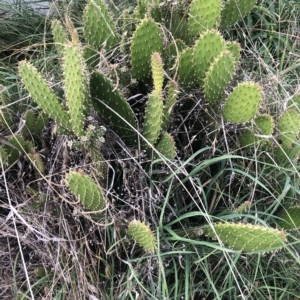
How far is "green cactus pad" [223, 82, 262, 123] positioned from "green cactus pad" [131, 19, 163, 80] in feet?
0.89

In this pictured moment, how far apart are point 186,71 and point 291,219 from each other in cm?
54

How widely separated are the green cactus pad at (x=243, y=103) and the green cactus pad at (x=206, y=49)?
0.40 ft

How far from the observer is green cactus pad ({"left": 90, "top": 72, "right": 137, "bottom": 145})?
4.23 ft

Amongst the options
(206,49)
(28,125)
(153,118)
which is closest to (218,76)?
(206,49)

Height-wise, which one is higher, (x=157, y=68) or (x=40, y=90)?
(x=157, y=68)

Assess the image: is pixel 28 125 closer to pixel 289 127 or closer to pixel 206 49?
pixel 206 49

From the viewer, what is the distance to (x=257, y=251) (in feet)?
3.82

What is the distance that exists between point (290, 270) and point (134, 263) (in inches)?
18.0

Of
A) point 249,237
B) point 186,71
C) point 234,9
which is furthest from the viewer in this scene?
point 234,9

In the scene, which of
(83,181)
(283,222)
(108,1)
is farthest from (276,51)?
(83,181)

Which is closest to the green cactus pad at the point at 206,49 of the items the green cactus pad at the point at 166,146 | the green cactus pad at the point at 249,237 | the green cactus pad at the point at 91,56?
the green cactus pad at the point at 166,146

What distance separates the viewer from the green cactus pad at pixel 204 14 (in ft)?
4.68

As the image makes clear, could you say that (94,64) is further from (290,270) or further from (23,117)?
(290,270)

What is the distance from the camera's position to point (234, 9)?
1568 mm
